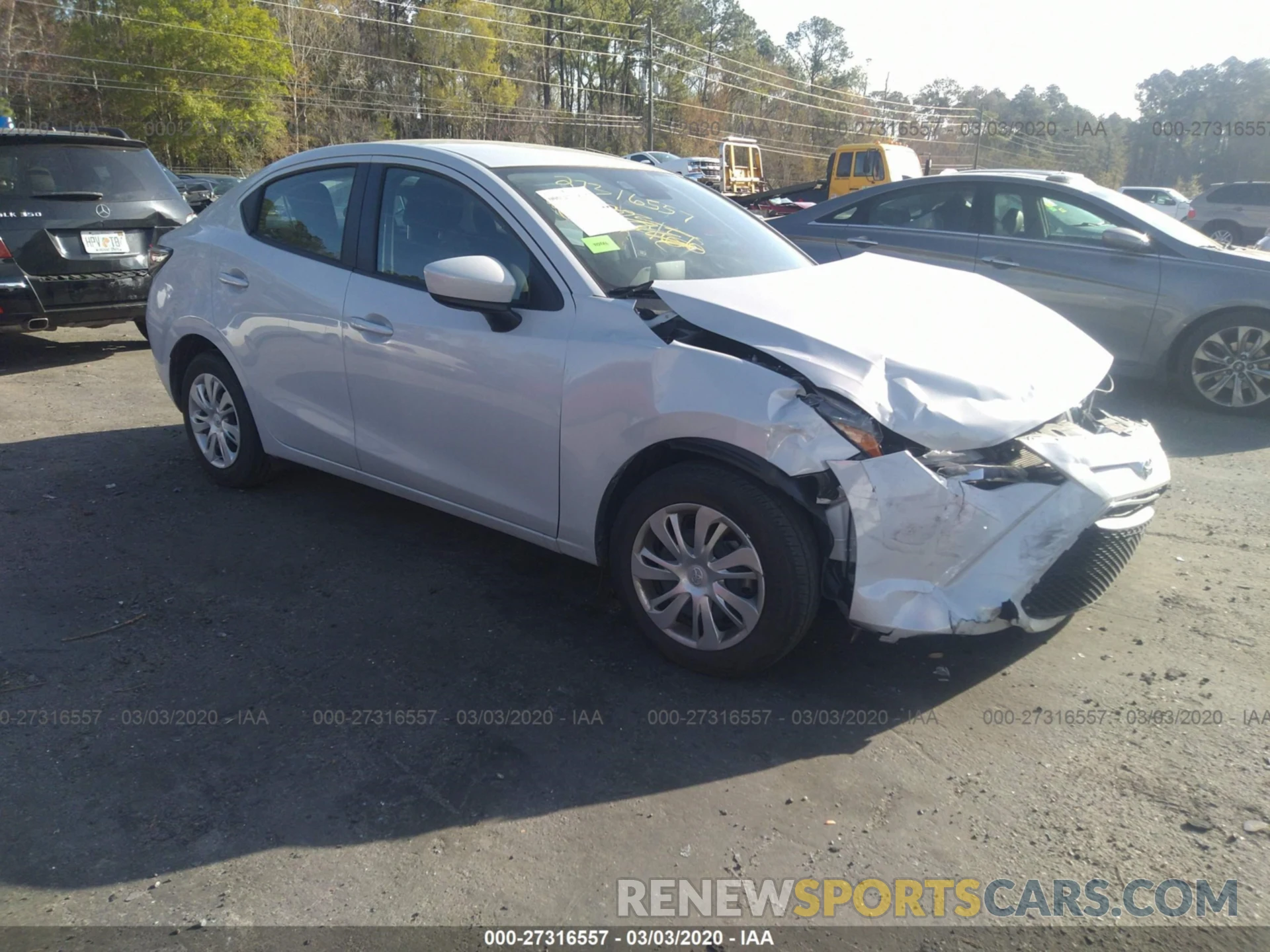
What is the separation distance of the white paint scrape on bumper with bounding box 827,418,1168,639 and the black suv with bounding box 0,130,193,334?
660 cm

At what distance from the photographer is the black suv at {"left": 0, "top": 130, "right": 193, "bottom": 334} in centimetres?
750

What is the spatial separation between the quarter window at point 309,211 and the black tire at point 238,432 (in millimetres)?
760

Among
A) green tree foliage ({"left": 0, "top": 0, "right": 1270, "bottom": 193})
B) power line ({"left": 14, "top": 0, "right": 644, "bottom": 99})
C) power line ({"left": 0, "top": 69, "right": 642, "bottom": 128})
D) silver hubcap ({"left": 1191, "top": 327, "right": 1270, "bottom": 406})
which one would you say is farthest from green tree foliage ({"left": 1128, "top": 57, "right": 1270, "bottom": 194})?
silver hubcap ({"left": 1191, "top": 327, "right": 1270, "bottom": 406})

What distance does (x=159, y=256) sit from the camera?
5520 mm

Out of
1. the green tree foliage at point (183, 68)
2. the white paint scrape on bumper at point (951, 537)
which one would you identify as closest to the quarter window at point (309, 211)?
the white paint scrape on bumper at point (951, 537)

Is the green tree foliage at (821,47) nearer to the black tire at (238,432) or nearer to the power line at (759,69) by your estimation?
the power line at (759,69)

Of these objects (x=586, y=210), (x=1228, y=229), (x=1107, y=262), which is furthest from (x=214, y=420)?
(x=1228, y=229)

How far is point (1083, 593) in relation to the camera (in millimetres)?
3289

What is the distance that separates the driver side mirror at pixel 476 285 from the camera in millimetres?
3500

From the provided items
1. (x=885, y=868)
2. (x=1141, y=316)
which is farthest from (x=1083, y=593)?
(x=1141, y=316)

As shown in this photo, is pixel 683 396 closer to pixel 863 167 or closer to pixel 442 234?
pixel 442 234

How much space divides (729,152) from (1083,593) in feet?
101

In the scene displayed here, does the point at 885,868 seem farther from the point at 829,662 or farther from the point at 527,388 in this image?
the point at 527,388
